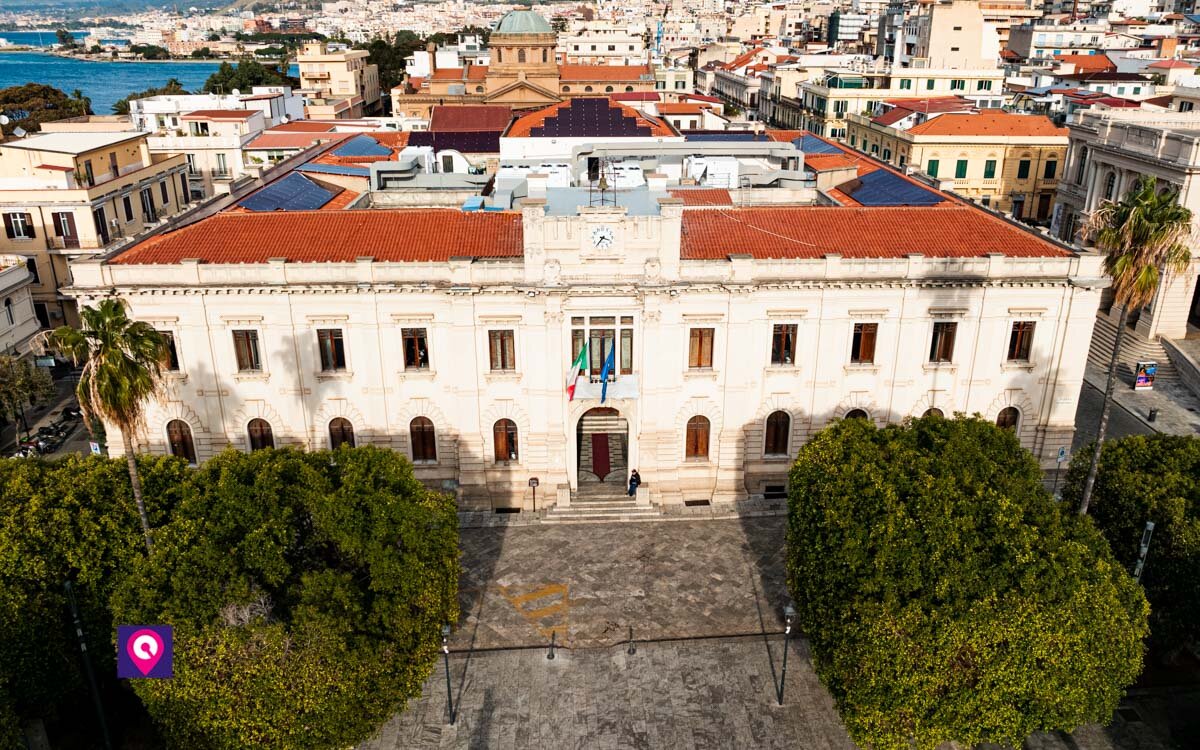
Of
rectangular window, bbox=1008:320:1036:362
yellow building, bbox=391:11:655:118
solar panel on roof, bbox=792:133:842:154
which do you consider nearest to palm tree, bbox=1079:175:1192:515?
rectangular window, bbox=1008:320:1036:362

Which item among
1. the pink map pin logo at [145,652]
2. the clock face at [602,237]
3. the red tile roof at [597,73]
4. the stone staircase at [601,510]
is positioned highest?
the red tile roof at [597,73]

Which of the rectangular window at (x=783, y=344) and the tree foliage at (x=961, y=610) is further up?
the rectangular window at (x=783, y=344)

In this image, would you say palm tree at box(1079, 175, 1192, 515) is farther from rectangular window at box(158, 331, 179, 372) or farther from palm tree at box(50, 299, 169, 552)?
rectangular window at box(158, 331, 179, 372)

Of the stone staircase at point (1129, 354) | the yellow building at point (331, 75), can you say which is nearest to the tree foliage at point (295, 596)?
the stone staircase at point (1129, 354)

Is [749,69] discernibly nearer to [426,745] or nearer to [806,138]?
[806,138]

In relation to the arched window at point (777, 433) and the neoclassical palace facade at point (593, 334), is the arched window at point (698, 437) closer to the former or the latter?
the neoclassical palace facade at point (593, 334)

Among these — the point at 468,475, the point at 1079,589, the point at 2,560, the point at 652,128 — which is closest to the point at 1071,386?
the point at 1079,589

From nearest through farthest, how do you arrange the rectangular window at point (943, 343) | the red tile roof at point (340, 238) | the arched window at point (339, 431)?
the red tile roof at point (340, 238), the rectangular window at point (943, 343), the arched window at point (339, 431)
